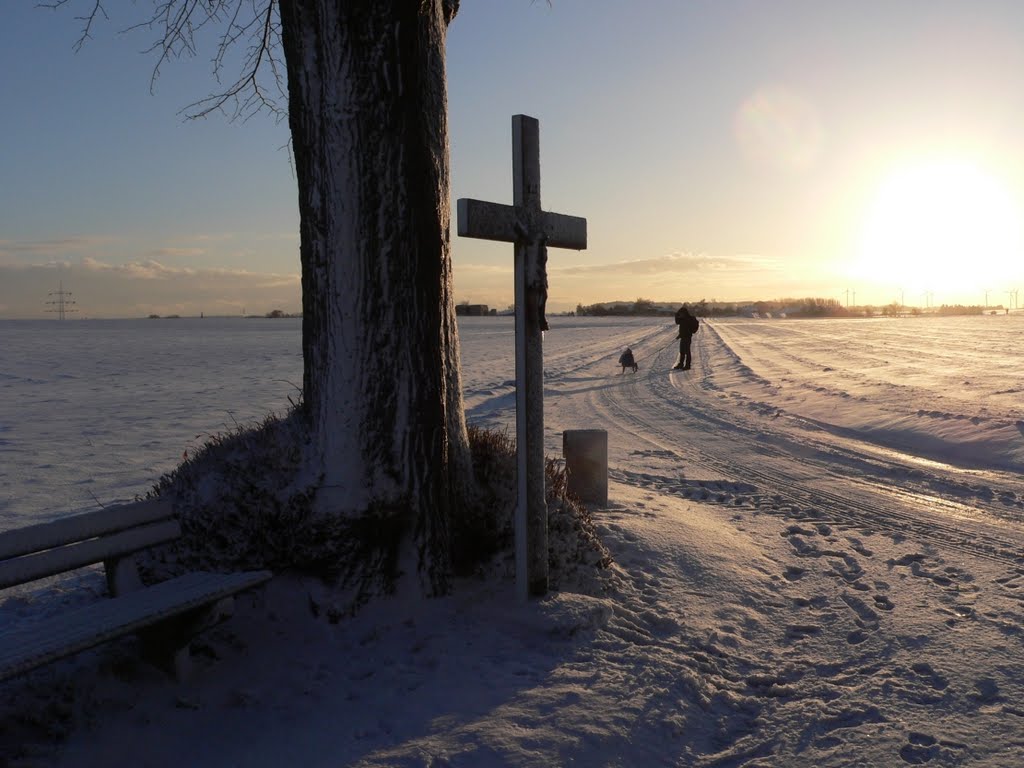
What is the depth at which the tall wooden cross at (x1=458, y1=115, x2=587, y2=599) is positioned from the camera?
13.2 ft

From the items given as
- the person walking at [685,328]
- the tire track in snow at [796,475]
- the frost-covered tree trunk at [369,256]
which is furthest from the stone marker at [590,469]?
the person walking at [685,328]

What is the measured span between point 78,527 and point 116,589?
383 millimetres

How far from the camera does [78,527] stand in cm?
366

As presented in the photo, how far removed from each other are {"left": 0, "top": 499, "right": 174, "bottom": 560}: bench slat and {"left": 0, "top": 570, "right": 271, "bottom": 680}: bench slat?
14.6 inches

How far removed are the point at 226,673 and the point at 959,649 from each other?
372cm

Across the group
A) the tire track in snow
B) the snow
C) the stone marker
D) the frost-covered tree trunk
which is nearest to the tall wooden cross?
the snow

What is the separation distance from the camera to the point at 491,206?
378cm

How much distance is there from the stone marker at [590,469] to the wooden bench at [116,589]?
138 inches

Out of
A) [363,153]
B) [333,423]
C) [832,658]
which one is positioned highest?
[363,153]

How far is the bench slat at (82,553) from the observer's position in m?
3.29

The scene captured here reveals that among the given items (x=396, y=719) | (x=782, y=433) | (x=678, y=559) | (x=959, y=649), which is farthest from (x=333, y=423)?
(x=782, y=433)

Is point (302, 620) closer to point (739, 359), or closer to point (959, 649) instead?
point (959, 649)

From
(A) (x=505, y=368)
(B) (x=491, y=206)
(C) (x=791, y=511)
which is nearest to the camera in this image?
(B) (x=491, y=206)

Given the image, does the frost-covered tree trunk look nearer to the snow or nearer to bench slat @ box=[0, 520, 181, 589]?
the snow
